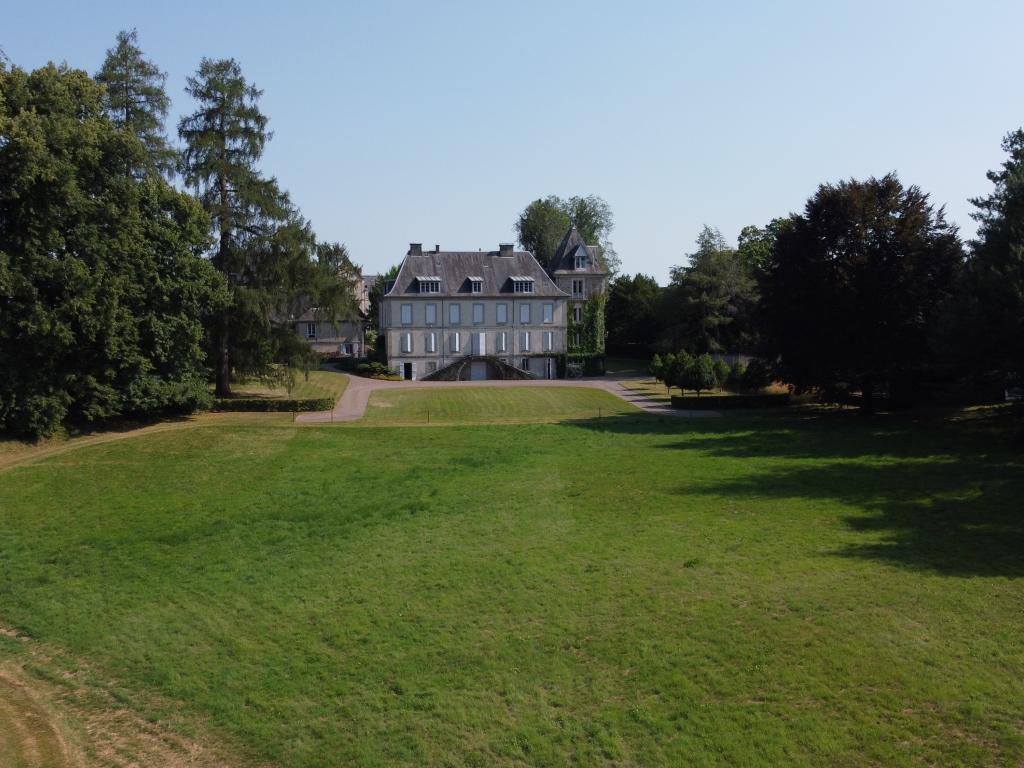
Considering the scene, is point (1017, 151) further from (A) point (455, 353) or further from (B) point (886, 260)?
(A) point (455, 353)

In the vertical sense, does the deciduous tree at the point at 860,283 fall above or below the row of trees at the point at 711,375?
above

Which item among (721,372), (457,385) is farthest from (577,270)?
(721,372)

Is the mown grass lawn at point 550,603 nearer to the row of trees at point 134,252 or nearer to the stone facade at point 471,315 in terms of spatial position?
the row of trees at point 134,252

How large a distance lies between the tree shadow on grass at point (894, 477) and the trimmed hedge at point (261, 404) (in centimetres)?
1592

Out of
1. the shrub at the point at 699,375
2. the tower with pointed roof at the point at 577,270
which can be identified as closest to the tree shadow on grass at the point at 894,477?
the shrub at the point at 699,375

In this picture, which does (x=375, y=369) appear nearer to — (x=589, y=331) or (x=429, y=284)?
(x=429, y=284)

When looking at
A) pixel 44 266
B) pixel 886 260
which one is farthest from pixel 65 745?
pixel 886 260

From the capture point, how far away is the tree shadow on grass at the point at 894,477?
19.4 m

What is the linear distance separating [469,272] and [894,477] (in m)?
49.6

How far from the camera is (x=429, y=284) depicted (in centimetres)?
7112

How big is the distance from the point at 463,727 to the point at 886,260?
35.0 metres

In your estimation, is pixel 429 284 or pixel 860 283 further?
pixel 429 284

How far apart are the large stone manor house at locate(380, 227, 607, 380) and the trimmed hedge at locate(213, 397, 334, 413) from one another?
23.6 meters

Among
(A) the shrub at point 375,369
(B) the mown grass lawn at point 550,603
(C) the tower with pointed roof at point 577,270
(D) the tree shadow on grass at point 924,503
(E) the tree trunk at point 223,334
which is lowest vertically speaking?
(B) the mown grass lawn at point 550,603
